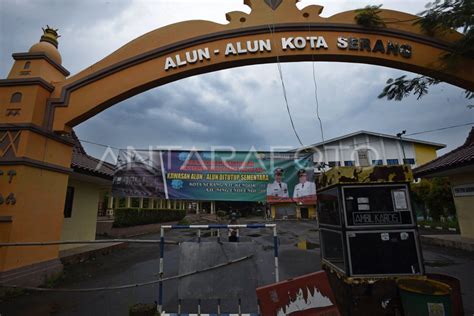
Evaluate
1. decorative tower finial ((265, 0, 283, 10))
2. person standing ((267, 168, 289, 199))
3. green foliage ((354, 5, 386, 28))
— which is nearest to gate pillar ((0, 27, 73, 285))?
person standing ((267, 168, 289, 199))

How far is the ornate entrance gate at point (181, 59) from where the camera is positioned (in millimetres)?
4984

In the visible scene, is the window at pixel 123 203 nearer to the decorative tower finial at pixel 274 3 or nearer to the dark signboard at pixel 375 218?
the decorative tower finial at pixel 274 3

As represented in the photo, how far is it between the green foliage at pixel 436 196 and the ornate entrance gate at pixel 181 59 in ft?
52.7

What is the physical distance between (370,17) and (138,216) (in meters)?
17.0

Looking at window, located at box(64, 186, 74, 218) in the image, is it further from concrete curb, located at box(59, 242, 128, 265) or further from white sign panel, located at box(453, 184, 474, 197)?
white sign panel, located at box(453, 184, 474, 197)

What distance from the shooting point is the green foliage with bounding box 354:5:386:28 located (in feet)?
17.4

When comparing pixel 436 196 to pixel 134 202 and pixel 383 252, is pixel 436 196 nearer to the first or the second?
pixel 383 252

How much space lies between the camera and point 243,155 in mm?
4641

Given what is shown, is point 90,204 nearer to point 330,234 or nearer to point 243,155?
point 243,155

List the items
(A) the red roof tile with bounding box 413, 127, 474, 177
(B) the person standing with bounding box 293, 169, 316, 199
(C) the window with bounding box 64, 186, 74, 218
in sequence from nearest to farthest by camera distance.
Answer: (B) the person standing with bounding box 293, 169, 316, 199, (A) the red roof tile with bounding box 413, 127, 474, 177, (C) the window with bounding box 64, 186, 74, 218

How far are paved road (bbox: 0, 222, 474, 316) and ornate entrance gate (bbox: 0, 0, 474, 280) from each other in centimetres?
100

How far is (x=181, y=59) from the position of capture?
5.34 m

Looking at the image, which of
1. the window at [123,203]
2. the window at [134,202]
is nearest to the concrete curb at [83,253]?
the window at [134,202]

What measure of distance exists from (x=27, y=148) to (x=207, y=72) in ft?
12.5
